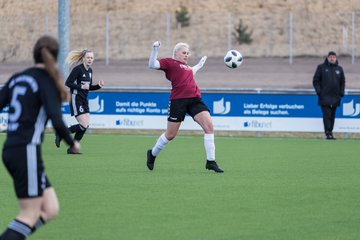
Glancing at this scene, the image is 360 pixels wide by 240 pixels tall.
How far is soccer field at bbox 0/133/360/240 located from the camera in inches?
391

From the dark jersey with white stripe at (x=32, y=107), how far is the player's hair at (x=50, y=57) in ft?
0.20

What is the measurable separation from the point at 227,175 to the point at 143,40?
41.8 m

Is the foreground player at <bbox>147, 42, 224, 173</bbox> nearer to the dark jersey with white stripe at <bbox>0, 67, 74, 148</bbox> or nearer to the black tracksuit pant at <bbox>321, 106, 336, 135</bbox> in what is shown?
the dark jersey with white stripe at <bbox>0, 67, 74, 148</bbox>

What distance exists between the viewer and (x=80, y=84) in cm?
1964

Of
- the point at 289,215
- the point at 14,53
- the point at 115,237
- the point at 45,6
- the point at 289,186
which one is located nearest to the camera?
the point at 115,237

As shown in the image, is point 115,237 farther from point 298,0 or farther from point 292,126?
point 298,0

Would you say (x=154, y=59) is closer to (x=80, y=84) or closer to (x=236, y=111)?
(x=80, y=84)

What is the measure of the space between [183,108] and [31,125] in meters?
7.84

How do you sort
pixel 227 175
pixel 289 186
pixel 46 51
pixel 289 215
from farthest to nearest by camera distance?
pixel 227 175 → pixel 289 186 → pixel 289 215 → pixel 46 51

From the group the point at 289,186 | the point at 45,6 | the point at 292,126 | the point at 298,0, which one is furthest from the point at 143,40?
the point at 289,186

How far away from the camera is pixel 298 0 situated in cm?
6216

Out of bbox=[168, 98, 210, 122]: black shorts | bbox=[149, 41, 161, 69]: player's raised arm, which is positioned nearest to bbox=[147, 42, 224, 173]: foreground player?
bbox=[168, 98, 210, 122]: black shorts

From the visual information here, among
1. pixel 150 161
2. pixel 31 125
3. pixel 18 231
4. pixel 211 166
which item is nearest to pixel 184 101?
pixel 211 166

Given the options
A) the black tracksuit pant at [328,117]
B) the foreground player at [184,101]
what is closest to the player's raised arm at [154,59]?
the foreground player at [184,101]
